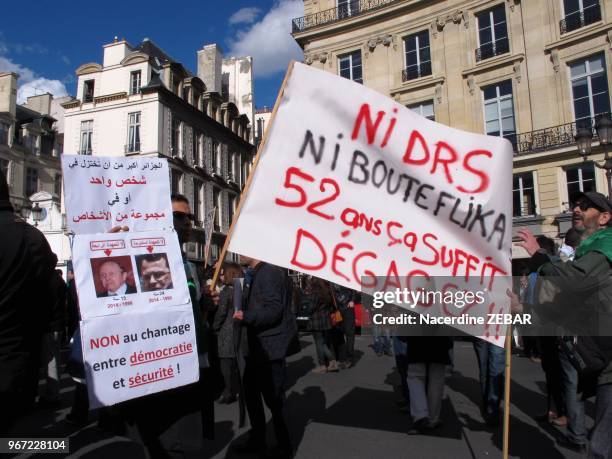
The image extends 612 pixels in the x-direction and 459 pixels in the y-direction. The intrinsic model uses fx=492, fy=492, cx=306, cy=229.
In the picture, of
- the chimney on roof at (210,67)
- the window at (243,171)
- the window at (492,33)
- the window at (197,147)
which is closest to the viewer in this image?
the window at (492,33)

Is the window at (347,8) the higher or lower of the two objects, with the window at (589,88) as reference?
higher

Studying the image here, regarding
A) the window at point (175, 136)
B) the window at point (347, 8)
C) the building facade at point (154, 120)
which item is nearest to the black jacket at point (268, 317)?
the window at point (347, 8)

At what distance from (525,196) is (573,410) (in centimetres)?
1769

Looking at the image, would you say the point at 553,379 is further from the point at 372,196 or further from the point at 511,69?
the point at 511,69

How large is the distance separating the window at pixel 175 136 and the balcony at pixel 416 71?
15200 mm

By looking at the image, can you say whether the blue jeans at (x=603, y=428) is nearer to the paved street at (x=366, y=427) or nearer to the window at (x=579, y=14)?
the paved street at (x=366, y=427)

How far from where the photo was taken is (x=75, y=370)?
2.68m

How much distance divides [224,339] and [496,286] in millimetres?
4005

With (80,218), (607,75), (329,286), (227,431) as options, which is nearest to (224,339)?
(227,431)

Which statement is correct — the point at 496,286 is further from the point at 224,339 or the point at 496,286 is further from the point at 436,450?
the point at 224,339

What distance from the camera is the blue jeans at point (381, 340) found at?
10.2 meters

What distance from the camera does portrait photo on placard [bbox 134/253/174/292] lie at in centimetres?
270

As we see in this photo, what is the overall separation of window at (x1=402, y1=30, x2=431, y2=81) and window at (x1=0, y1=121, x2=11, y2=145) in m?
29.6

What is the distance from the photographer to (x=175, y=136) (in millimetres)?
31344
